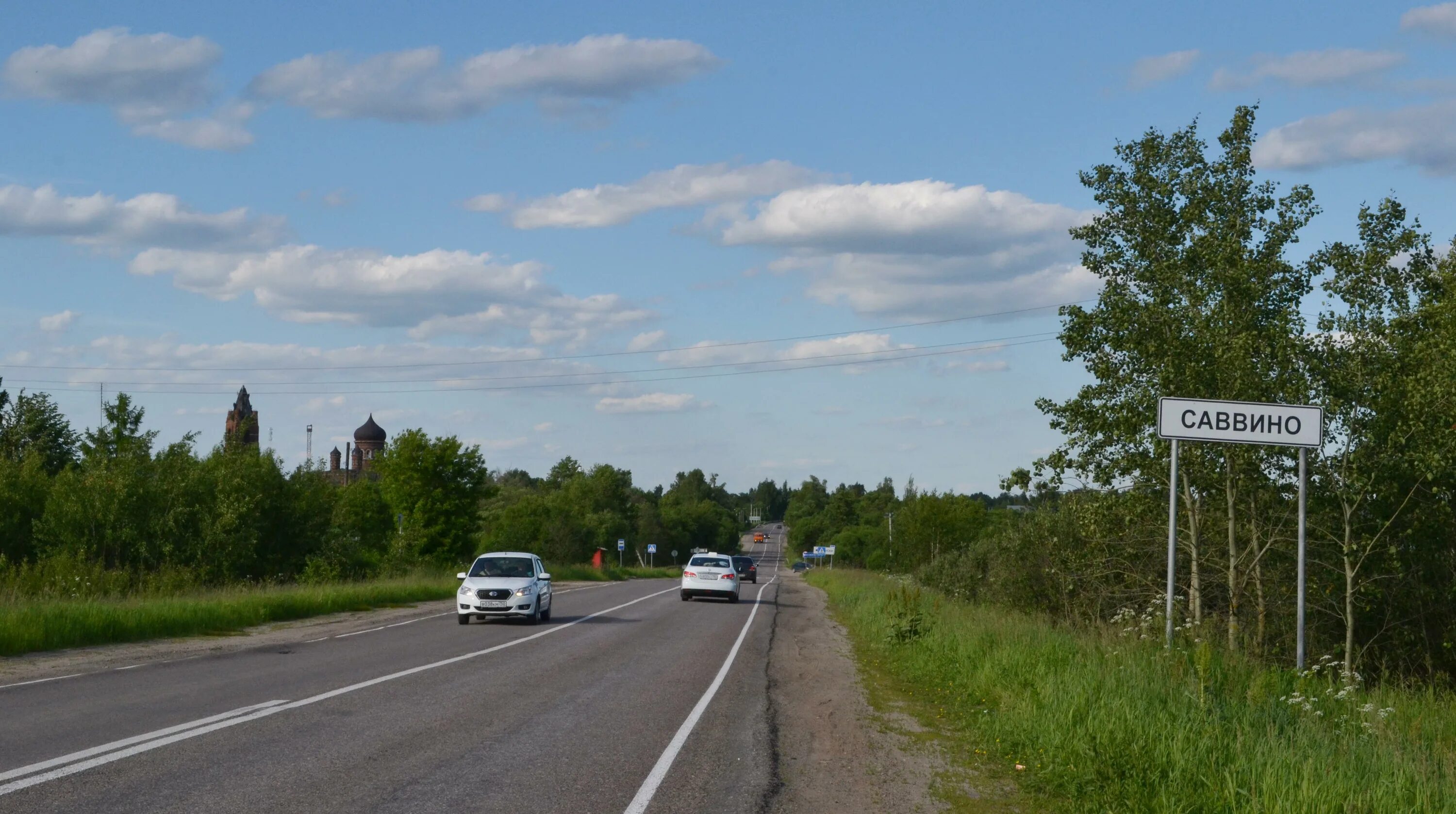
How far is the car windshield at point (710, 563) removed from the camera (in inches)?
1578

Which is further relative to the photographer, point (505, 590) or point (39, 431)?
point (39, 431)

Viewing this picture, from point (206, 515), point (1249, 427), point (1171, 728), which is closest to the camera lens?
point (1171, 728)

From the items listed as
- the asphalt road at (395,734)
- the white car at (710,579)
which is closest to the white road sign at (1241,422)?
the asphalt road at (395,734)

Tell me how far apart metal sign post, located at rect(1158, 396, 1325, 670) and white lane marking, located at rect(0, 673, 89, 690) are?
12.5 m

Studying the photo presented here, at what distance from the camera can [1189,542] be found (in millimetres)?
23688

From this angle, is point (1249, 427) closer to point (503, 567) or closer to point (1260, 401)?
point (1260, 401)

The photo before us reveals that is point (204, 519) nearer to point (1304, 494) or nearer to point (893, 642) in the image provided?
point (893, 642)

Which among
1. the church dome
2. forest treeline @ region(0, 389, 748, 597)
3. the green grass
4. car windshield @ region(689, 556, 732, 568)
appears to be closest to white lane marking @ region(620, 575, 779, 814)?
the green grass

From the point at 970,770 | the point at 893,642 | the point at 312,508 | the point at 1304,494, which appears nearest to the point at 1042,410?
the point at 893,642

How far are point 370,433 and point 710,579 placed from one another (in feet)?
336

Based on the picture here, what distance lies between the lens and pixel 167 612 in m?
22.2

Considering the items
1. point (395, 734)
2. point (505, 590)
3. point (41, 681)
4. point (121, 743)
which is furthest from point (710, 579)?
point (121, 743)

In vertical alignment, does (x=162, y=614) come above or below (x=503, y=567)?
below

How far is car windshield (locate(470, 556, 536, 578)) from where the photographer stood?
27.5m
